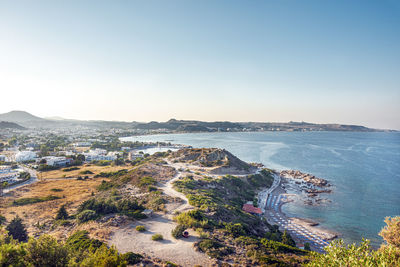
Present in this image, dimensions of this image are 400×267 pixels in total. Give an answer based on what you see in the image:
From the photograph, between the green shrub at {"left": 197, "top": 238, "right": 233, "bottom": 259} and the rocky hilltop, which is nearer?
the green shrub at {"left": 197, "top": 238, "right": 233, "bottom": 259}

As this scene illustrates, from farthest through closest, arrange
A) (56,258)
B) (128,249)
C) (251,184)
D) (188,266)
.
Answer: (251,184) → (128,249) → (188,266) → (56,258)

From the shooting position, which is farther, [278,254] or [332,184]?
[332,184]

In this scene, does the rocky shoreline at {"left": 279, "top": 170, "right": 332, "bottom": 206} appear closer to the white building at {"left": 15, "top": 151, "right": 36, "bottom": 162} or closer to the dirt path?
the dirt path

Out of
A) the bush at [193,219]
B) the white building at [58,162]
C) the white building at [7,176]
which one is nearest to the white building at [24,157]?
the white building at [58,162]

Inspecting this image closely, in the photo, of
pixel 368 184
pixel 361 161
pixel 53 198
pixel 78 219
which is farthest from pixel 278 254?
pixel 361 161

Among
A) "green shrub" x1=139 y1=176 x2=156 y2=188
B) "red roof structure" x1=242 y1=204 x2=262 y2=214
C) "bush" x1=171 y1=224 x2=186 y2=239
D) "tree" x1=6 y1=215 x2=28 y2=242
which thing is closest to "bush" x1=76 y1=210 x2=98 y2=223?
"tree" x1=6 y1=215 x2=28 y2=242

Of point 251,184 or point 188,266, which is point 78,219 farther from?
point 251,184

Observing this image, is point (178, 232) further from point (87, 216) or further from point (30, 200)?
point (30, 200)

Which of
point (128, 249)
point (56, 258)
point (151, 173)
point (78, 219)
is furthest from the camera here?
point (151, 173)
